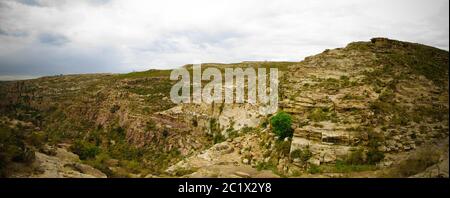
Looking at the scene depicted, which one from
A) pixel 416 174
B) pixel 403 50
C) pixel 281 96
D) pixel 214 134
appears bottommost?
pixel 214 134

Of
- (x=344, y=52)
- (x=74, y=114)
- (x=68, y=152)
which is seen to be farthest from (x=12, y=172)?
(x=74, y=114)

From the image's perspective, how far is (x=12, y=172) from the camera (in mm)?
12250

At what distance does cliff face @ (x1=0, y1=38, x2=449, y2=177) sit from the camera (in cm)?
1658

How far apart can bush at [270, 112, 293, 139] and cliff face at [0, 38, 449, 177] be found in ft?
1.36

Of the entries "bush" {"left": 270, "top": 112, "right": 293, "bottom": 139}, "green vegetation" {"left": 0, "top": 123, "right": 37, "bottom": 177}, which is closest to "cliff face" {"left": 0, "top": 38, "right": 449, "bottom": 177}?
"bush" {"left": 270, "top": 112, "right": 293, "bottom": 139}

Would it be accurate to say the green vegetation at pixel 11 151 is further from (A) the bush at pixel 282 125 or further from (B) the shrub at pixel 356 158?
(B) the shrub at pixel 356 158

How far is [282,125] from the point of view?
70.5 feet

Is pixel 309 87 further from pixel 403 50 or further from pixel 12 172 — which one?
pixel 12 172

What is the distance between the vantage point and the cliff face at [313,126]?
653 inches

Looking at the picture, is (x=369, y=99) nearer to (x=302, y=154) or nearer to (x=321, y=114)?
(x=321, y=114)

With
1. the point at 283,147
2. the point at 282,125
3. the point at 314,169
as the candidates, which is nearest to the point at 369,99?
the point at 282,125

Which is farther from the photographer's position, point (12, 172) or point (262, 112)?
point (262, 112)

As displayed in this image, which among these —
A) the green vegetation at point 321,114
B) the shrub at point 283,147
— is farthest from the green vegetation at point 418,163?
the green vegetation at point 321,114

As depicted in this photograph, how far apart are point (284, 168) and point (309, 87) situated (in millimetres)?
9511
